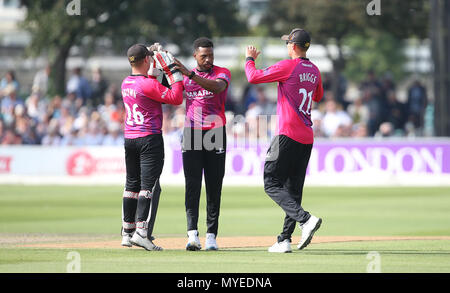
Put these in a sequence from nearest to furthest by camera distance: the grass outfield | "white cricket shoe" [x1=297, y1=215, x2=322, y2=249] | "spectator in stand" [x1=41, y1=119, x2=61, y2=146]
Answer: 1. the grass outfield
2. "white cricket shoe" [x1=297, y1=215, x2=322, y2=249]
3. "spectator in stand" [x1=41, y1=119, x2=61, y2=146]

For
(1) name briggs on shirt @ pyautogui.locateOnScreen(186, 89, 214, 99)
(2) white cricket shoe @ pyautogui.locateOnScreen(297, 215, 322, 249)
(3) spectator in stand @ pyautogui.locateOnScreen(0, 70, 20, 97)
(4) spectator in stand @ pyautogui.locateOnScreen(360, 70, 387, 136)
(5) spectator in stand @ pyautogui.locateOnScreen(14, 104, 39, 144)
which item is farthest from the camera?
(3) spectator in stand @ pyautogui.locateOnScreen(0, 70, 20, 97)

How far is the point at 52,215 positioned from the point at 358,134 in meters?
11.4

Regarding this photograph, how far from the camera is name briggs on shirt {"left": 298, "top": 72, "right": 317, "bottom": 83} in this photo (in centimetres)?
1101

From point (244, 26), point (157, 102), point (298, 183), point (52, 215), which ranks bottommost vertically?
point (52, 215)

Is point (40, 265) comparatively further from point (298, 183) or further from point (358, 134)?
point (358, 134)

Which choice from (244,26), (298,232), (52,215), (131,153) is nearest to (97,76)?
(244,26)

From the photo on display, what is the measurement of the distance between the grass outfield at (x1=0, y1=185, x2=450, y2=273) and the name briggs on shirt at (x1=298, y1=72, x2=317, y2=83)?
2020 mm

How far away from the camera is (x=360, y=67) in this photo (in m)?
76.9

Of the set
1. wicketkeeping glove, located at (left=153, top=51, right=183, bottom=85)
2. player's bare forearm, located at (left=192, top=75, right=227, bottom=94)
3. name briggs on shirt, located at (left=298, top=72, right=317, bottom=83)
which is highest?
wicketkeeping glove, located at (left=153, top=51, right=183, bottom=85)

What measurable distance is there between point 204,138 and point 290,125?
1050 mm

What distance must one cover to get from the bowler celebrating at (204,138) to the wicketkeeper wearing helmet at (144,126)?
0.30 m

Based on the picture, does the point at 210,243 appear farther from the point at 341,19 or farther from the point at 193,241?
the point at 341,19

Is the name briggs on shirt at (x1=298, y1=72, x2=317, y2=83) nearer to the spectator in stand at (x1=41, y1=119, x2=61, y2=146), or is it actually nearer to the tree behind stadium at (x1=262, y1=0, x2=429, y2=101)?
the spectator in stand at (x1=41, y1=119, x2=61, y2=146)

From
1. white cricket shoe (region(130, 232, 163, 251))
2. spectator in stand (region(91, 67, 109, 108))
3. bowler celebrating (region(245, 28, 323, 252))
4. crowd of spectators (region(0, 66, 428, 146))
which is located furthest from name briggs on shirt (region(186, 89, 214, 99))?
spectator in stand (region(91, 67, 109, 108))
